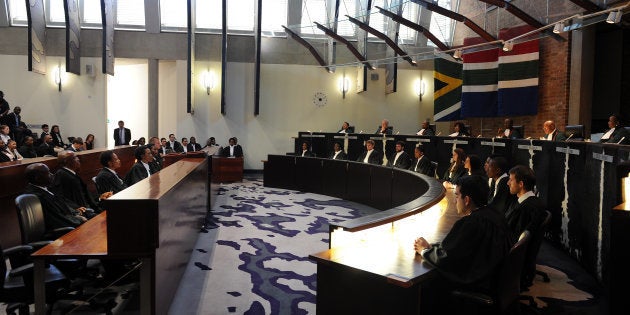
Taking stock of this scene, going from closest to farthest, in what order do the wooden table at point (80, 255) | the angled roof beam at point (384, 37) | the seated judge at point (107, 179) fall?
the wooden table at point (80, 255)
the seated judge at point (107, 179)
the angled roof beam at point (384, 37)

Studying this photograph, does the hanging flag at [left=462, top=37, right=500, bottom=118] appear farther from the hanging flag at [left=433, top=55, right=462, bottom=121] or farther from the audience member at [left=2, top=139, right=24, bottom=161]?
the audience member at [left=2, top=139, right=24, bottom=161]

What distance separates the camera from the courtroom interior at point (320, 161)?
3.06 metres

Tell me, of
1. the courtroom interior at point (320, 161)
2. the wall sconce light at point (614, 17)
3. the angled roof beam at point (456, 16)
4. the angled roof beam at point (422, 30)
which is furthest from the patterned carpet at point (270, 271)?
the angled roof beam at point (422, 30)

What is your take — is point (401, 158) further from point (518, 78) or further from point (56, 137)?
point (56, 137)

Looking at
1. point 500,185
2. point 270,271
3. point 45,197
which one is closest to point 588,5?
point 500,185

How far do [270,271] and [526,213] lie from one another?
8.00 ft

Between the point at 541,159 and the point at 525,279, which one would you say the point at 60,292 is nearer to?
the point at 525,279

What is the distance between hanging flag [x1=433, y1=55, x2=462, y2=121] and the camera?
42.7 ft

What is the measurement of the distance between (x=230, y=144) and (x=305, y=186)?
3788mm

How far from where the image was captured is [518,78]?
1058cm

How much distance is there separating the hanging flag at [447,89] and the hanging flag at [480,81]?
118 centimetres

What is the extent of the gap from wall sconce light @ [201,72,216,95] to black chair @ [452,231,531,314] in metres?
13.2

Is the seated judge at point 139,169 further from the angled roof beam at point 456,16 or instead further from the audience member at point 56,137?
the audience member at point 56,137

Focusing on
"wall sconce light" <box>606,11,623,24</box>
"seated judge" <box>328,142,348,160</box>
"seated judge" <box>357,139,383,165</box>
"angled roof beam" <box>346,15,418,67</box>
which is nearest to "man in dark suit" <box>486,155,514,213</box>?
"wall sconce light" <box>606,11,623,24</box>
